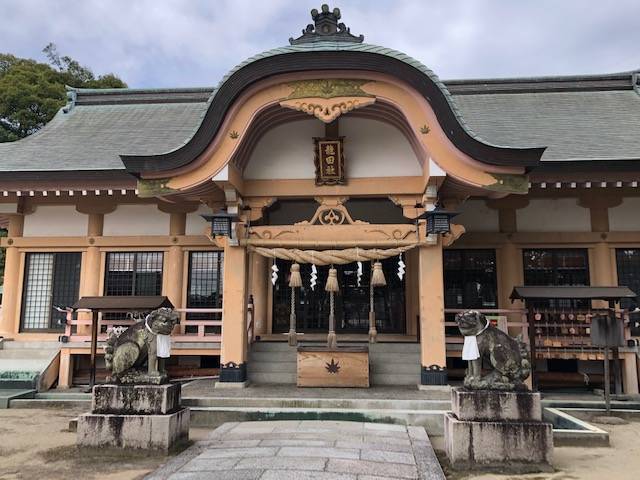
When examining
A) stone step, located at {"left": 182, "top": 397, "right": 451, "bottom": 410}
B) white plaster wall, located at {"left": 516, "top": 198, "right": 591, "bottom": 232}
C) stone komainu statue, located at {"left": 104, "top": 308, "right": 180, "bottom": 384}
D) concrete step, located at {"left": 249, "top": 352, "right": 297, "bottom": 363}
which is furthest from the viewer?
white plaster wall, located at {"left": 516, "top": 198, "right": 591, "bottom": 232}

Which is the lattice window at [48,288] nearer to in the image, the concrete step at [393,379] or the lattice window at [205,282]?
the lattice window at [205,282]

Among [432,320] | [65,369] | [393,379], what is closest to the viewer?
[432,320]

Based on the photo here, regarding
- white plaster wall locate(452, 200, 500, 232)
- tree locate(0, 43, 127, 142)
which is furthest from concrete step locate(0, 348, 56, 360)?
tree locate(0, 43, 127, 142)

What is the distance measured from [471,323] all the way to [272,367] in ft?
17.6

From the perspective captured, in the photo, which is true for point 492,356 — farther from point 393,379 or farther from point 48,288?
point 48,288

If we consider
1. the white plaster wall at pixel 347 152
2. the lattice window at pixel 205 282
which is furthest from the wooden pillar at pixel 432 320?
the lattice window at pixel 205 282

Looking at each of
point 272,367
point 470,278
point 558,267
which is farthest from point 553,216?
point 272,367

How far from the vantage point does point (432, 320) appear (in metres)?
9.26

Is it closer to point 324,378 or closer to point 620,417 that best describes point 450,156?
point 324,378

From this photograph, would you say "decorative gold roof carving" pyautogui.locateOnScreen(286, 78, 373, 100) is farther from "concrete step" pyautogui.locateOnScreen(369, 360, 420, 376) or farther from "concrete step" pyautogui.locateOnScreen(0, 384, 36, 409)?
"concrete step" pyautogui.locateOnScreen(0, 384, 36, 409)

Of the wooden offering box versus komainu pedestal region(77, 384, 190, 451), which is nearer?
komainu pedestal region(77, 384, 190, 451)

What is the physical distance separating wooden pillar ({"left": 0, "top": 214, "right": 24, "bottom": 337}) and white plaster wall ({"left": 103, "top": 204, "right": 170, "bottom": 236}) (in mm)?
2363

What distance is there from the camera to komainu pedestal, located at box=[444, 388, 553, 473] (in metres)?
5.71

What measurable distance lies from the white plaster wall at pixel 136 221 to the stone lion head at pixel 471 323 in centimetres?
826
